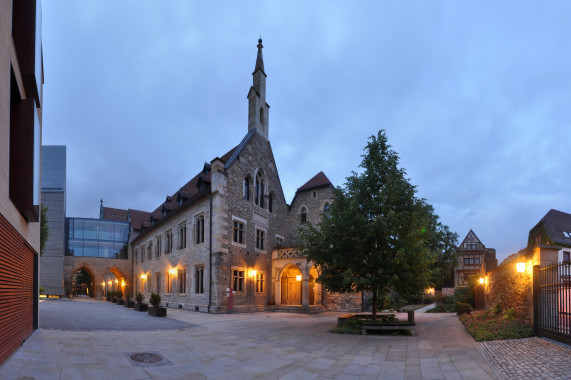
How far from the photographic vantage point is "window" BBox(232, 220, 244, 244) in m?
23.7

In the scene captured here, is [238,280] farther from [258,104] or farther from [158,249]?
[258,104]

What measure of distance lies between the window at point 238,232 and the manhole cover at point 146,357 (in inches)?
576

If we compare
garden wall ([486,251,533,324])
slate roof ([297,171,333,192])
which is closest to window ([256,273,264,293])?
slate roof ([297,171,333,192])

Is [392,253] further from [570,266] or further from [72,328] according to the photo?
[72,328]

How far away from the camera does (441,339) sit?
11.6 meters

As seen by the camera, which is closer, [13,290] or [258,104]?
[13,290]

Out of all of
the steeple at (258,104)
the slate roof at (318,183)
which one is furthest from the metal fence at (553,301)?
the steeple at (258,104)

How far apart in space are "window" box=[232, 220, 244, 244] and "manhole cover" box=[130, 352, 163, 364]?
14629mm

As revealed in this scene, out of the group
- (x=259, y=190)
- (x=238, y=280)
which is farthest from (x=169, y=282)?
(x=259, y=190)

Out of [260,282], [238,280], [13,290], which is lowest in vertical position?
[260,282]

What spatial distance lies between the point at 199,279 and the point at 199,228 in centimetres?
342

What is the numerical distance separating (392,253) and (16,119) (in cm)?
1201

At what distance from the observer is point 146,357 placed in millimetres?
8297

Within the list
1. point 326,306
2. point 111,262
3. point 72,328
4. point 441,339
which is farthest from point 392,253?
point 111,262
